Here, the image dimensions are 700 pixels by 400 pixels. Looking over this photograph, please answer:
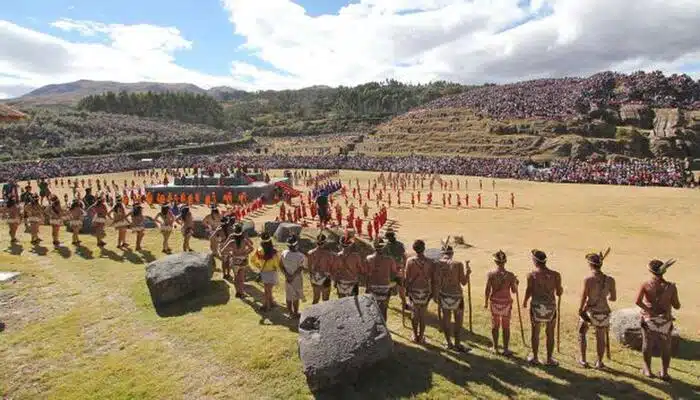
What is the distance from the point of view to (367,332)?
24.7 feet

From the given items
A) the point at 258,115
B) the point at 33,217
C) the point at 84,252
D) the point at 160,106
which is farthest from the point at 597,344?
the point at 258,115

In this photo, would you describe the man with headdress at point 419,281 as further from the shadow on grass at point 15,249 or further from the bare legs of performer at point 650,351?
the shadow on grass at point 15,249

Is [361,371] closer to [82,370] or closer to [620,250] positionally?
[82,370]

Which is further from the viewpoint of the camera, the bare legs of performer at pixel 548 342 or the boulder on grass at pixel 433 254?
the boulder on grass at pixel 433 254

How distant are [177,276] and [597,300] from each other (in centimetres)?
835

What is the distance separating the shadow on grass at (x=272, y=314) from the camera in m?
9.72

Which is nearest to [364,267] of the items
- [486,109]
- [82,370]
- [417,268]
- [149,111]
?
[417,268]

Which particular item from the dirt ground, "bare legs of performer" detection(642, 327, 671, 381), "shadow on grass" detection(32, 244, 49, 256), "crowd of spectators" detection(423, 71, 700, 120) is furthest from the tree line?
"bare legs of performer" detection(642, 327, 671, 381)

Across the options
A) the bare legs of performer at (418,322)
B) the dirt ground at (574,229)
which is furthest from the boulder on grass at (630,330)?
Answer: the bare legs of performer at (418,322)

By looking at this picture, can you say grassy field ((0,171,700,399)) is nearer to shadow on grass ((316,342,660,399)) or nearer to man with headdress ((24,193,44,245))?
shadow on grass ((316,342,660,399))

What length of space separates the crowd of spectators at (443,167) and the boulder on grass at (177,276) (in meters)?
30.6

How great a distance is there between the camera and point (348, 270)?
9680 mm

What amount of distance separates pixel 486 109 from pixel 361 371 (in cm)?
8443

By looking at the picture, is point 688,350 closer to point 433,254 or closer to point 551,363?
point 551,363
